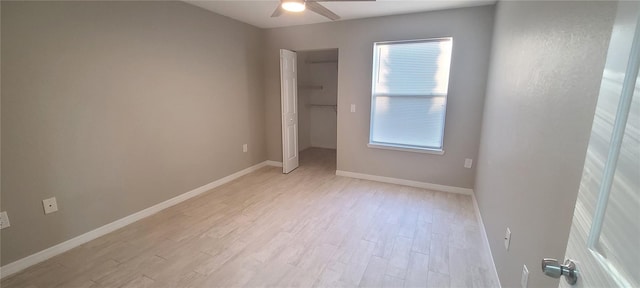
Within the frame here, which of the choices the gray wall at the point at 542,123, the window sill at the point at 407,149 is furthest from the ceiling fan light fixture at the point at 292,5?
the window sill at the point at 407,149

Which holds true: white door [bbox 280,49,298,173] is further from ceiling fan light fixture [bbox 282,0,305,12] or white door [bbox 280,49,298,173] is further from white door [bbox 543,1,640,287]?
white door [bbox 543,1,640,287]

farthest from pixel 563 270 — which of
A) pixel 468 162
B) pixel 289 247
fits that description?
pixel 468 162

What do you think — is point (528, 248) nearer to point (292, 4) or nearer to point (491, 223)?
point (491, 223)

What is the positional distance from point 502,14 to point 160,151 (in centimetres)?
377

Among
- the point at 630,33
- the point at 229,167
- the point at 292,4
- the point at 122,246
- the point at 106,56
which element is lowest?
the point at 122,246

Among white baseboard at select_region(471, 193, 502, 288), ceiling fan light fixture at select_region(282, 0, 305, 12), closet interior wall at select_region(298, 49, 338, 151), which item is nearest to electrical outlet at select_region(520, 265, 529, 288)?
white baseboard at select_region(471, 193, 502, 288)

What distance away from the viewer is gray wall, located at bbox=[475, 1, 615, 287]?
919 millimetres

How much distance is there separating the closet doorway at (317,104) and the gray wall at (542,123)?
3751mm

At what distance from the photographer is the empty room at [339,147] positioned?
A: 3.00ft

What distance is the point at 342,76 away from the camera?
3766mm

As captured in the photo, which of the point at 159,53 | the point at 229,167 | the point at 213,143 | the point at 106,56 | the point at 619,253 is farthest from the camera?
the point at 229,167

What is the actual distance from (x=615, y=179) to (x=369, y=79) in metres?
3.27

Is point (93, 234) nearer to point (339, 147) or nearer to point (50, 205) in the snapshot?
point (50, 205)

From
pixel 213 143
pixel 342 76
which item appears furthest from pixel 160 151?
pixel 342 76
